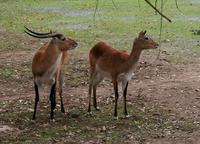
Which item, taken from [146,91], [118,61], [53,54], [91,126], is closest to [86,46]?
[146,91]

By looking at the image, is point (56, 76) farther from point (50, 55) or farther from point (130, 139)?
point (130, 139)

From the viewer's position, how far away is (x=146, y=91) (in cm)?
920

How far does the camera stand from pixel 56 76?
764 cm

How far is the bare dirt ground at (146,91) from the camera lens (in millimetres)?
7305

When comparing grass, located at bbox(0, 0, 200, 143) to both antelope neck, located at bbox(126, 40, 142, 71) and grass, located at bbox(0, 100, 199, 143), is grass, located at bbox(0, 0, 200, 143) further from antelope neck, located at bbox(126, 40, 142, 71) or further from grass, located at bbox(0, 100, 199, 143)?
antelope neck, located at bbox(126, 40, 142, 71)

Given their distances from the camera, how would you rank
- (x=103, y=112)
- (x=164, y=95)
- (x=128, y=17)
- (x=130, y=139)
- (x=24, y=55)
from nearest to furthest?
(x=130, y=139) → (x=103, y=112) → (x=164, y=95) → (x=24, y=55) → (x=128, y=17)

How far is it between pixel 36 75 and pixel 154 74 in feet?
11.5

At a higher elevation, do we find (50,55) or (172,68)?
(50,55)

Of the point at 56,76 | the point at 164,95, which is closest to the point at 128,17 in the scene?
the point at 164,95

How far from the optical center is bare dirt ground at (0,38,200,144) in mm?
7305

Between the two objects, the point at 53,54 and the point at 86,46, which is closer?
the point at 53,54

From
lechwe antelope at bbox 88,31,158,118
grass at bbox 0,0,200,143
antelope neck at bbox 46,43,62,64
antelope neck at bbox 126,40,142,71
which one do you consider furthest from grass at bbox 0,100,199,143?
antelope neck at bbox 46,43,62,64

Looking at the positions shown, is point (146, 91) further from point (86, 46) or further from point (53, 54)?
point (86, 46)

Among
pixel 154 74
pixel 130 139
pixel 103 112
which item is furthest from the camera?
pixel 154 74
